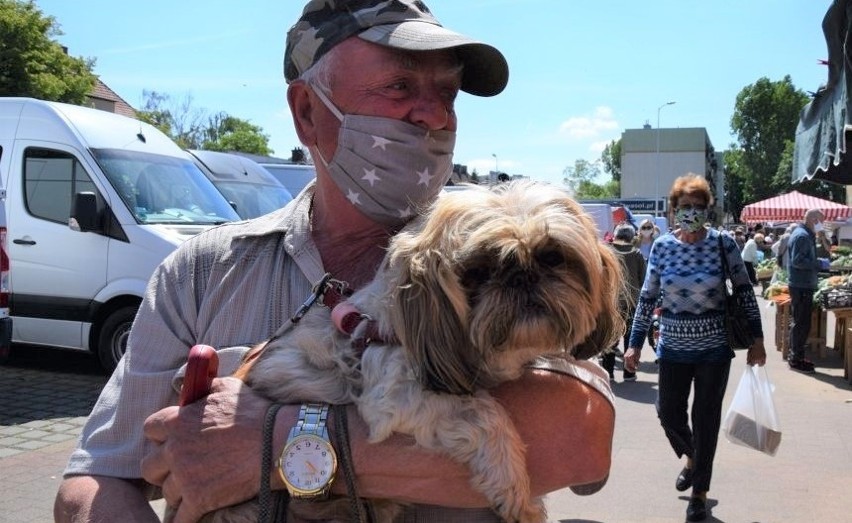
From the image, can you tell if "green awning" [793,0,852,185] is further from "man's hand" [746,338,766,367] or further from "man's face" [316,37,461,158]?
"man's face" [316,37,461,158]

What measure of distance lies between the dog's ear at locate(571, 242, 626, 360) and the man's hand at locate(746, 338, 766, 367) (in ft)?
14.7

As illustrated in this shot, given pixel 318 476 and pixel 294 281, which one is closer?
pixel 318 476

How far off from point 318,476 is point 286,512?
0.14 metres

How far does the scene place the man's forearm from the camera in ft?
5.77

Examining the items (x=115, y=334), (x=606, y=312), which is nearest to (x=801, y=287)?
(x=115, y=334)

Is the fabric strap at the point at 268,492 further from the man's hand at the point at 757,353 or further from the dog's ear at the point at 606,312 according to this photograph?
the man's hand at the point at 757,353

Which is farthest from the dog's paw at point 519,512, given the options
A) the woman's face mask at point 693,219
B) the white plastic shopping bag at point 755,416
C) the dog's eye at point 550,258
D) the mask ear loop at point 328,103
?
the white plastic shopping bag at point 755,416

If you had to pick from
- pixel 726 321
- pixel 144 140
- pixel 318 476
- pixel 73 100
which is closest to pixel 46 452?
pixel 144 140

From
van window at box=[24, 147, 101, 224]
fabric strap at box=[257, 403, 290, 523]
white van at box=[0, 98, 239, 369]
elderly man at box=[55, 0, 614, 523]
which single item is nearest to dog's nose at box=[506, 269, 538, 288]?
elderly man at box=[55, 0, 614, 523]

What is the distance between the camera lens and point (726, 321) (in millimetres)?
5703

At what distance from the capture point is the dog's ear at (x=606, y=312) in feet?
5.57

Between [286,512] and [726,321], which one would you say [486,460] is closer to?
[286,512]

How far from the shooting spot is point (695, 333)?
575 cm

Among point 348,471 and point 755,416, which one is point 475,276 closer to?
point 348,471
